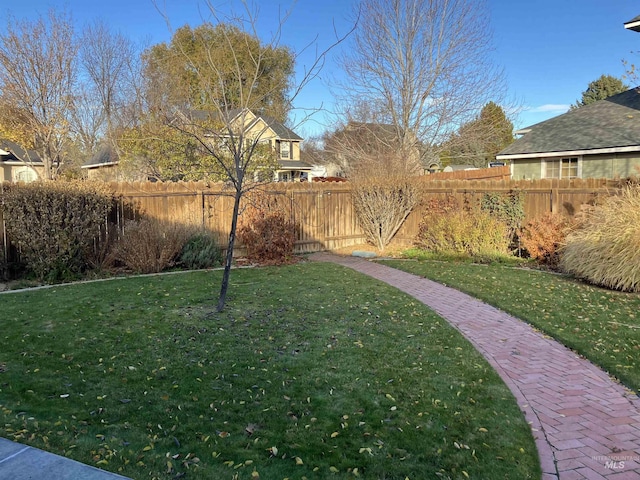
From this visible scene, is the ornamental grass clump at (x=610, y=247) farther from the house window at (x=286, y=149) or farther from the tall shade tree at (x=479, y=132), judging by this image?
the house window at (x=286, y=149)

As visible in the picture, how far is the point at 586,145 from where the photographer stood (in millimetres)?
→ 15344

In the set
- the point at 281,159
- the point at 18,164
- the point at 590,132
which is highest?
the point at 281,159

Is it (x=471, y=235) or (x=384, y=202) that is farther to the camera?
(x=384, y=202)

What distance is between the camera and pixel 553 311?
22.1ft

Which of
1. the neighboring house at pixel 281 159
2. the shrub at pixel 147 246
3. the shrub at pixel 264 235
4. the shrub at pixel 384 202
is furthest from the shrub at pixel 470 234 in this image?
the neighboring house at pixel 281 159

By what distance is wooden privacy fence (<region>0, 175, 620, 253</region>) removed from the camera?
1063cm

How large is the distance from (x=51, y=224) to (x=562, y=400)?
8.61 m

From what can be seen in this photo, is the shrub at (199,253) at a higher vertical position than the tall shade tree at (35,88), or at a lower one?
lower

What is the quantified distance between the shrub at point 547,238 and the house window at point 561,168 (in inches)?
236

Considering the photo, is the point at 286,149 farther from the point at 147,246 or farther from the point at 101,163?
the point at 147,246

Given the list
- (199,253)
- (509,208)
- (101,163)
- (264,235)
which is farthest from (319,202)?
(101,163)

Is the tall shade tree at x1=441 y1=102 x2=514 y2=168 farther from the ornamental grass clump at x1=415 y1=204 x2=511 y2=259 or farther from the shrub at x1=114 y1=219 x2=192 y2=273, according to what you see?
the shrub at x1=114 y1=219 x2=192 y2=273

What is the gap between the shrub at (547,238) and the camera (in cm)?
1043

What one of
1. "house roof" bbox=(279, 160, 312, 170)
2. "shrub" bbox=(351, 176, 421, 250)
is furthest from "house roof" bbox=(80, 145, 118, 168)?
"shrub" bbox=(351, 176, 421, 250)
